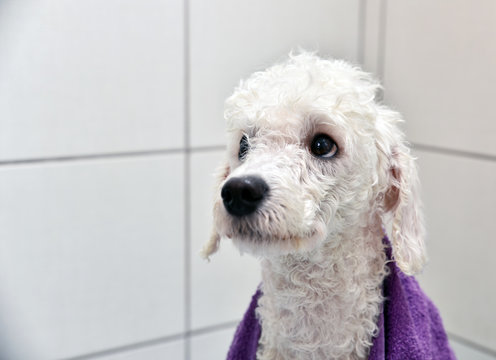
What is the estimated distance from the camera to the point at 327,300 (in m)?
0.63

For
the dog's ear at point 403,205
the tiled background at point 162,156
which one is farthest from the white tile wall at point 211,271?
the dog's ear at point 403,205

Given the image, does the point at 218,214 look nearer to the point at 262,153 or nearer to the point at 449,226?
the point at 262,153

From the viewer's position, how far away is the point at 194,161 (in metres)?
1.00

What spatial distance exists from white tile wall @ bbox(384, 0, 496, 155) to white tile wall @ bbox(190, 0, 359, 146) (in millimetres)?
142

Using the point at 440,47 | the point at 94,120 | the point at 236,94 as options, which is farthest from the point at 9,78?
the point at 440,47

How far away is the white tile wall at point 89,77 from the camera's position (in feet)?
2.76

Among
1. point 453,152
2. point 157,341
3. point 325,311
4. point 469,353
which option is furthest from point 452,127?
point 157,341

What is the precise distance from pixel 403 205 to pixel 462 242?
406 millimetres

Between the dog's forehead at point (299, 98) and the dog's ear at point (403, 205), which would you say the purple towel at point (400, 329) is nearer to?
the dog's ear at point (403, 205)

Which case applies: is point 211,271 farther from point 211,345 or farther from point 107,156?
point 107,156

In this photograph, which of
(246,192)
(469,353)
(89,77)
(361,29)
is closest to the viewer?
(246,192)

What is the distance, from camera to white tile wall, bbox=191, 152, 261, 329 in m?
1.01

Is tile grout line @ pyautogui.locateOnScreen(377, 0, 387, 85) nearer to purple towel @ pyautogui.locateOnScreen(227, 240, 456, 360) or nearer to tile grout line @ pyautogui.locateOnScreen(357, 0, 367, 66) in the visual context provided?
tile grout line @ pyautogui.locateOnScreen(357, 0, 367, 66)

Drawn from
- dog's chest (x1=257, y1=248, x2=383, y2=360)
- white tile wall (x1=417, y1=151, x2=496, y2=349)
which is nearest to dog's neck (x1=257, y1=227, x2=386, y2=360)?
dog's chest (x1=257, y1=248, x2=383, y2=360)
